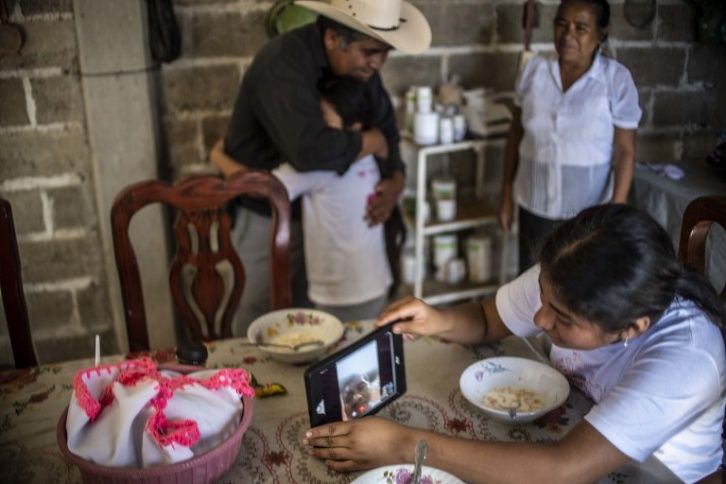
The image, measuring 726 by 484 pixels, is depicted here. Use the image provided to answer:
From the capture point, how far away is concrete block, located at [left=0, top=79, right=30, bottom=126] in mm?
1716

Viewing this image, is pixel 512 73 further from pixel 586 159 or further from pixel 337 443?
pixel 337 443

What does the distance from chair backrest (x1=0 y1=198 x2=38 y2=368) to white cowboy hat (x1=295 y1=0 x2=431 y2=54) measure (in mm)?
822

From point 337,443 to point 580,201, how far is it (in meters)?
1.30

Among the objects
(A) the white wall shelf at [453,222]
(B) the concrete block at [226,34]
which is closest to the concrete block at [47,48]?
(B) the concrete block at [226,34]

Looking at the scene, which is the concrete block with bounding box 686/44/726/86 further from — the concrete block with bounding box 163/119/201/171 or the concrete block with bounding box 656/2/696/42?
the concrete block with bounding box 163/119/201/171

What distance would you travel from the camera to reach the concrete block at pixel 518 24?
6.75 ft

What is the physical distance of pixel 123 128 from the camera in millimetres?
1868

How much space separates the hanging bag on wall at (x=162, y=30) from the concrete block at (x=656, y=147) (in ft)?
4.23

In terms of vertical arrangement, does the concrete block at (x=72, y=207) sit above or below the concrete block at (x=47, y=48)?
below

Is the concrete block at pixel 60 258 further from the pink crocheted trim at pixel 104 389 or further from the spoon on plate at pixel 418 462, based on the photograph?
the spoon on plate at pixel 418 462

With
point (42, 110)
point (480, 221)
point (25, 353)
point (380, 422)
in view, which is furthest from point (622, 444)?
point (42, 110)

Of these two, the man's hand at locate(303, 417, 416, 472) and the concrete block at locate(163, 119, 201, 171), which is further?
the concrete block at locate(163, 119, 201, 171)

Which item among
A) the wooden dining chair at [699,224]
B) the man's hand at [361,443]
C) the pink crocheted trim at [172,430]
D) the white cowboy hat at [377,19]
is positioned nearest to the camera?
the pink crocheted trim at [172,430]

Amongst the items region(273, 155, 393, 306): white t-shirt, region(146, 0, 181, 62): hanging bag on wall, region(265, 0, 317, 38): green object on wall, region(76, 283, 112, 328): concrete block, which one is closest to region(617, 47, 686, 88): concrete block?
region(273, 155, 393, 306): white t-shirt
